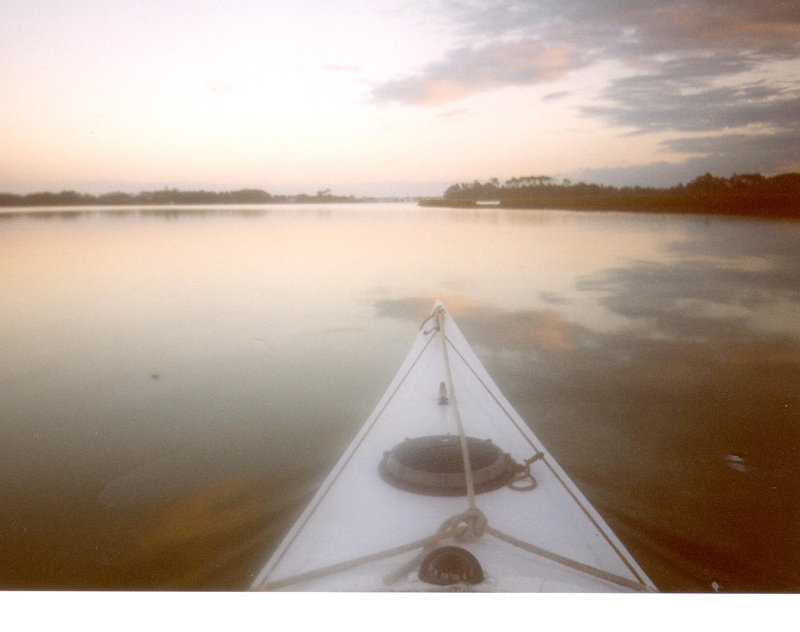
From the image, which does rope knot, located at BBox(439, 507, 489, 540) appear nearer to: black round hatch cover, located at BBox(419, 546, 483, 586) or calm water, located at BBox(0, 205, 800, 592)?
black round hatch cover, located at BBox(419, 546, 483, 586)

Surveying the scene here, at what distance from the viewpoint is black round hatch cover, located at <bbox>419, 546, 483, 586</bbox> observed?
1.14m

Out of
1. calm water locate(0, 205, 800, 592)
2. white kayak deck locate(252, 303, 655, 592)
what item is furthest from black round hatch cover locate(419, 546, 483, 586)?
calm water locate(0, 205, 800, 592)

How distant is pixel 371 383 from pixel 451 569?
2.05 meters

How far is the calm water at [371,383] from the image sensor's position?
1.83 meters

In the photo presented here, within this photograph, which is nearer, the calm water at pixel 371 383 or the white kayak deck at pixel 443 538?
the white kayak deck at pixel 443 538

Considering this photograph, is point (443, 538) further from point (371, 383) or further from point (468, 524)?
point (371, 383)

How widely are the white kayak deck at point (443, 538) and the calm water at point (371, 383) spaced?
445 mm

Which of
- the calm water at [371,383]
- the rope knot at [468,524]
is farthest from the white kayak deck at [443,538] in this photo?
the calm water at [371,383]

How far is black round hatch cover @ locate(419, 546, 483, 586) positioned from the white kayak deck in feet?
0.06

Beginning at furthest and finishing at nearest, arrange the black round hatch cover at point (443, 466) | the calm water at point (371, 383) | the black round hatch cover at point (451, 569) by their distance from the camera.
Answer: the calm water at point (371, 383) < the black round hatch cover at point (443, 466) < the black round hatch cover at point (451, 569)

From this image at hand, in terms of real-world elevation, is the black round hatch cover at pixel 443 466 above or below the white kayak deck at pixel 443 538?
above

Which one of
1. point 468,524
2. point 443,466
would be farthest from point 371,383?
point 468,524

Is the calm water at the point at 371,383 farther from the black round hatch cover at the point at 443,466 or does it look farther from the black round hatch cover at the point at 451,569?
the black round hatch cover at the point at 451,569
